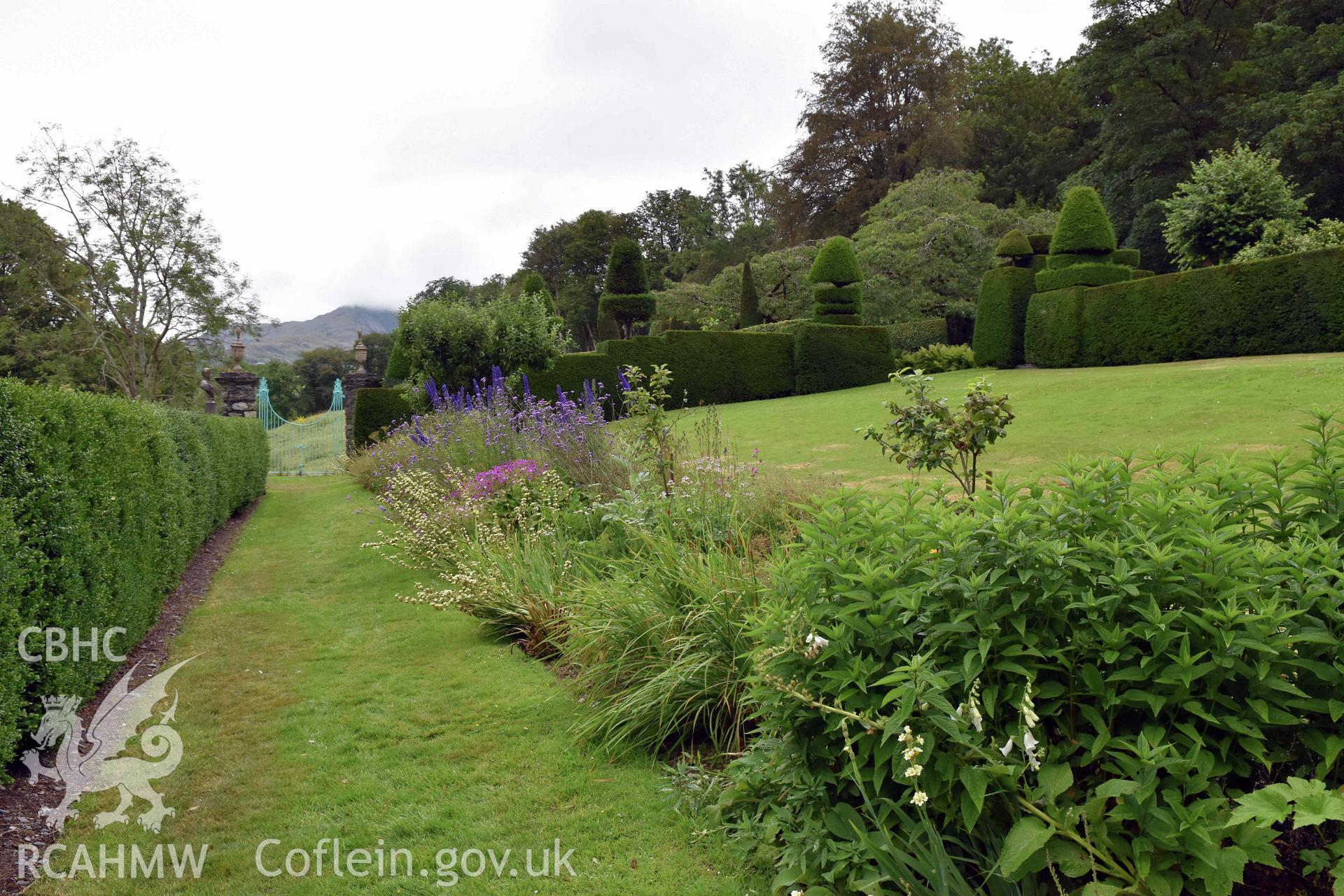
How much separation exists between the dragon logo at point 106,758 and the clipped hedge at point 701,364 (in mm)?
14278

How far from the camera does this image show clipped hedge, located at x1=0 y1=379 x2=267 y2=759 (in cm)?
316

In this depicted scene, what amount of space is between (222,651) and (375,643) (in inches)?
39.4

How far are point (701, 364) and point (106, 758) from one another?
56.0ft

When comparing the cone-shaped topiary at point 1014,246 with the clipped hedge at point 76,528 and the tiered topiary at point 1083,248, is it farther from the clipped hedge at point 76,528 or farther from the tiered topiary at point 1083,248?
the clipped hedge at point 76,528

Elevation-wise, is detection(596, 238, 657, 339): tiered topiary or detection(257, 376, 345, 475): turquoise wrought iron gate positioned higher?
detection(596, 238, 657, 339): tiered topiary

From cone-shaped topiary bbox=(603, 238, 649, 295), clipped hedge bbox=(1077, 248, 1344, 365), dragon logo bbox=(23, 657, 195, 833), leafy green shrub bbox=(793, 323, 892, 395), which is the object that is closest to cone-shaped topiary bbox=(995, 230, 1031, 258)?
clipped hedge bbox=(1077, 248, 1344, 365)

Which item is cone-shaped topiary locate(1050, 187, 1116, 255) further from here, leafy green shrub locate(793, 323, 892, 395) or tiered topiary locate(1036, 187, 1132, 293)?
leafy green shrub locate(793, 323, 892, 395)

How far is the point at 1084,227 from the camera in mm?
16766

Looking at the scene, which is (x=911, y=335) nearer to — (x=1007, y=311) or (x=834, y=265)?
(x=834, y=265)

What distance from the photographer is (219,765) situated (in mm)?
3490

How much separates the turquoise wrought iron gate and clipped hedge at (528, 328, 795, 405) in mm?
6295

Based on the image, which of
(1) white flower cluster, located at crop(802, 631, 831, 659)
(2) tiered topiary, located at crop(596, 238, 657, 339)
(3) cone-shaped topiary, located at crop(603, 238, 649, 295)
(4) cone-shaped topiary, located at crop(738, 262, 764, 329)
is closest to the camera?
(1) white flower cluster, located at crop(802, 631, 831, 659)

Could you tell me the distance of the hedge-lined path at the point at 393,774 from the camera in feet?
8.61

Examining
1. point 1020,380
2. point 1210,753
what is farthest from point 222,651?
point 1020,380
